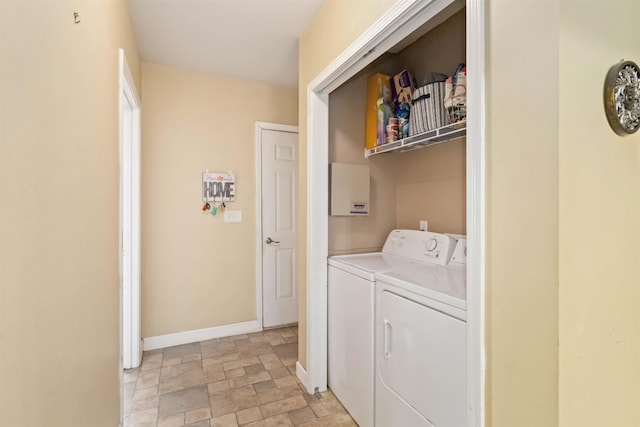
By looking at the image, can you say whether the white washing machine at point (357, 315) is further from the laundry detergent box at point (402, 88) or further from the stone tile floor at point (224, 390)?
the laundry detergent box at point (402, 88)

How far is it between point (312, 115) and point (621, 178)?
1614 millimetres

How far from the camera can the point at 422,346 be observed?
4.42 ft

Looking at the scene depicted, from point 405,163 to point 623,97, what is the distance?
153cm

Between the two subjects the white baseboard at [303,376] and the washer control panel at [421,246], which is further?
the white baseboard at [303,376]

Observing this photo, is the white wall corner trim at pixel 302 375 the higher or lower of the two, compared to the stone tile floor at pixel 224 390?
higher

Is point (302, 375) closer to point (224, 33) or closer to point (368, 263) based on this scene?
point (368, 263)

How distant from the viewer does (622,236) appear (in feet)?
3.08

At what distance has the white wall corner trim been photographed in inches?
85.9

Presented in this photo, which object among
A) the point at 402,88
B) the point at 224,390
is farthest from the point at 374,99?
the point at 224,390

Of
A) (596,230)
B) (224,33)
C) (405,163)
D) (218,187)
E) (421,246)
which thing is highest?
(224,33)

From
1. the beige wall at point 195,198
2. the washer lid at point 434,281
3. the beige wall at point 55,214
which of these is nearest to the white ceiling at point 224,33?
the beige wall at point 195,198

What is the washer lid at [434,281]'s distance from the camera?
1214 mm

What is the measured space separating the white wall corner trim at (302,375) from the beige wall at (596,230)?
1.67 m

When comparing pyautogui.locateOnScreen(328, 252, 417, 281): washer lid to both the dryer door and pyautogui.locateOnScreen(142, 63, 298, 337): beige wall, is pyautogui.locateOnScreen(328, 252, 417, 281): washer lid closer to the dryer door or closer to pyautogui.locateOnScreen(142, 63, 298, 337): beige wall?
the dryer door
